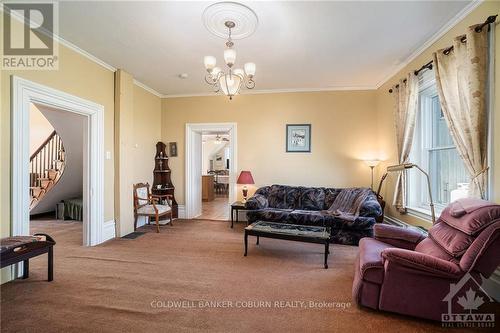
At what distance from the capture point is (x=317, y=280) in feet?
8.84

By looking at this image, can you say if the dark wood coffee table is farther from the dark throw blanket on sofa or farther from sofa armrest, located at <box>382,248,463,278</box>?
sofa armrest, located at <box>382,248,463,278</box>

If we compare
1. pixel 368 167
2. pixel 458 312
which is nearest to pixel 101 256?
pixel 458 312

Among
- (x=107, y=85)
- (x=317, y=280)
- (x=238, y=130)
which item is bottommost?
(x=317, y=280)

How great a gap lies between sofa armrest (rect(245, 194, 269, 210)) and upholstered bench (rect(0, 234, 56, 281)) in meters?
2.84

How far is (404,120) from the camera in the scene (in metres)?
3.74

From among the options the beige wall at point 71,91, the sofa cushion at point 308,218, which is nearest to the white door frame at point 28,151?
the beige wall at point 71,91

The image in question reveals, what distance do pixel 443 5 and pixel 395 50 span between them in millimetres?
970

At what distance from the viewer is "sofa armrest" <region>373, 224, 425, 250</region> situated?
2.60m

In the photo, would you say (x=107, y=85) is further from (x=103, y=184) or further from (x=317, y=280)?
(x=317, y=280)

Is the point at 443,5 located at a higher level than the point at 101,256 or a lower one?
higher

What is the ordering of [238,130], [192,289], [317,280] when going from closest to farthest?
[192,289] < [317,280] < [238,130]

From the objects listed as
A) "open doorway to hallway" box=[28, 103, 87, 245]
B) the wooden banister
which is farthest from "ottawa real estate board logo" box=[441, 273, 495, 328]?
the wooden banister

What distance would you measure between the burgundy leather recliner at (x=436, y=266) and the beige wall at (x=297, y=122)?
9.49ft

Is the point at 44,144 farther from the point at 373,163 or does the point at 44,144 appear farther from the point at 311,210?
the point at 373,163
